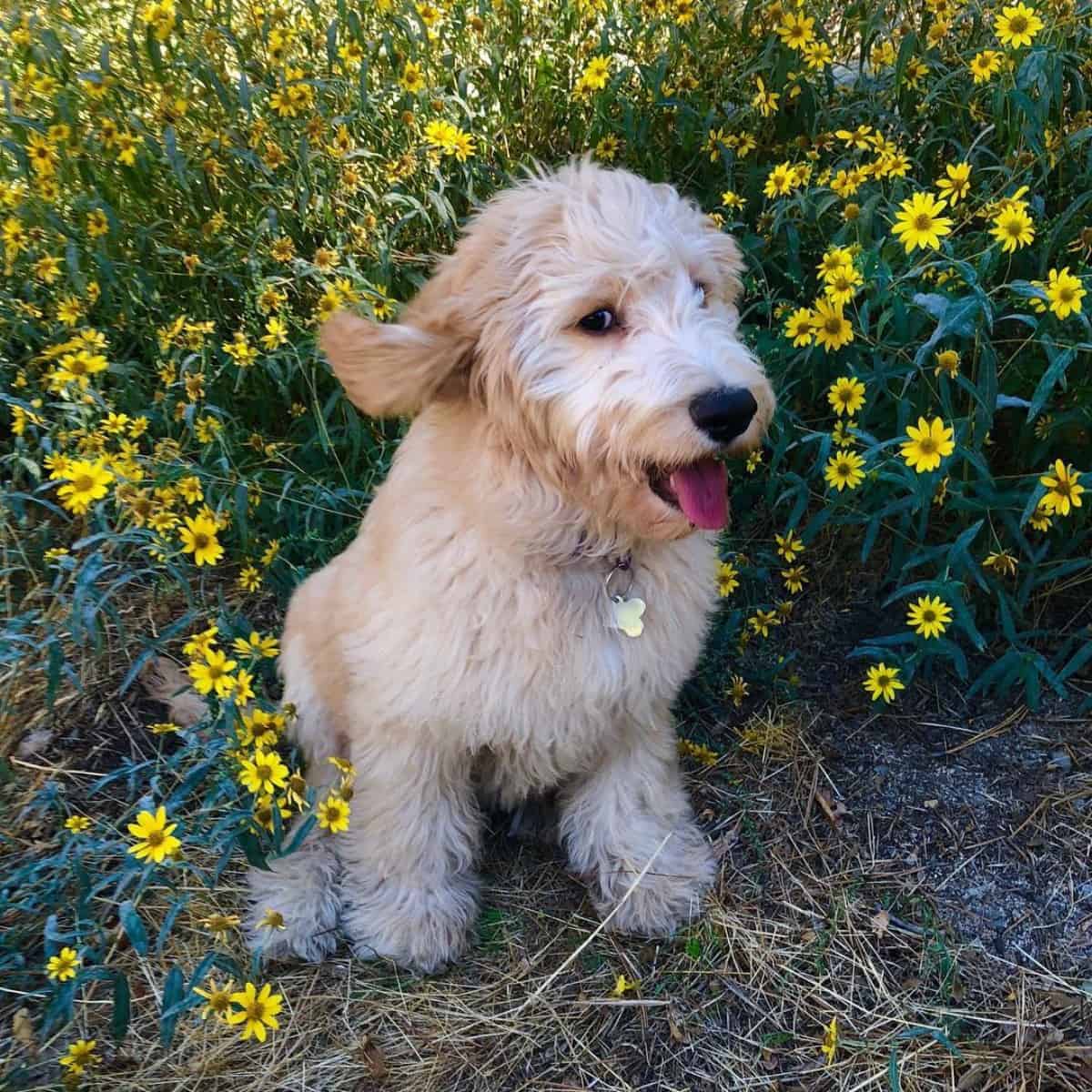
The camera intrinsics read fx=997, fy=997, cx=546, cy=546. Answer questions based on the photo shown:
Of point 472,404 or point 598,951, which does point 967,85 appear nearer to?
point 472,404

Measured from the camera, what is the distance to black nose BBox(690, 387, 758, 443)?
1.91m

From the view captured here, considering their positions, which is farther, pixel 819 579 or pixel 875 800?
pixel 819 579

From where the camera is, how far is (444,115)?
130 inches

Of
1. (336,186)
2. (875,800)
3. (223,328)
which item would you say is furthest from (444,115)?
(875,800)

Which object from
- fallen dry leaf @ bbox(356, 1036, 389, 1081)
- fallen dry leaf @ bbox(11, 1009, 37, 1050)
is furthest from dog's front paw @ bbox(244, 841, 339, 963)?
fallen dry leaf @ bbox(11, 1009, 37, 1050)

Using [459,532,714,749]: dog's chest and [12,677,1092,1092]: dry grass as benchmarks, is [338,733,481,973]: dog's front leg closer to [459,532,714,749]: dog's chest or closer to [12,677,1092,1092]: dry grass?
[12,677,1092,1092]: dry grass

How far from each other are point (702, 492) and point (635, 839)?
1119 mm

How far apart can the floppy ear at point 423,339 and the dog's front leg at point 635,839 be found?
1101 millimetres

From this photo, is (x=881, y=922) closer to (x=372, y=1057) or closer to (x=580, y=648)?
(x=580, y=648)

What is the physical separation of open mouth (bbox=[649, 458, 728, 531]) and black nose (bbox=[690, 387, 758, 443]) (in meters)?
0.11

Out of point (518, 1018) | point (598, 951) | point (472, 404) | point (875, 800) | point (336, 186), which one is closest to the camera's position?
point (472, 404)

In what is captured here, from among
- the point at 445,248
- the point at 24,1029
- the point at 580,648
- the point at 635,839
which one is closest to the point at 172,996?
the point at 24,1029

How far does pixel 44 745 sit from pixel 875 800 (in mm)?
2475

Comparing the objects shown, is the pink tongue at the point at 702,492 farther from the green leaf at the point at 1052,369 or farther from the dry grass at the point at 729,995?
the dry grass at the point at 729,995
